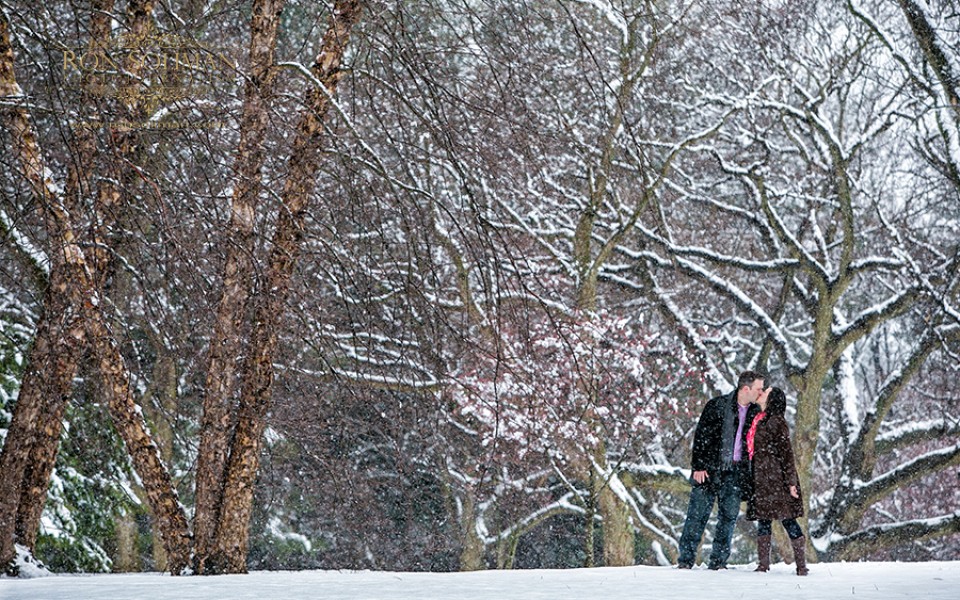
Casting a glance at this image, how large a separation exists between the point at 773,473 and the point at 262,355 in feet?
11.9

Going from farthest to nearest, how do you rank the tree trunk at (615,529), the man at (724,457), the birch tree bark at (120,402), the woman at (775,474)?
the tree trunk at (615,529) < the man at (724,457) < the woman at (775,474) < the birch tree bark at (120,402)

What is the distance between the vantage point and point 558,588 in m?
6.10

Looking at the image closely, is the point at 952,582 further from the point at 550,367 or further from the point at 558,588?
the point at 550,367

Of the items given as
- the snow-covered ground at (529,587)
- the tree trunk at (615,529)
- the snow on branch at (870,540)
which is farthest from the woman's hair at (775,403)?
the snow on branch at (870,540)

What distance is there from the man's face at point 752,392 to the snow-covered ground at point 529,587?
1211 mm

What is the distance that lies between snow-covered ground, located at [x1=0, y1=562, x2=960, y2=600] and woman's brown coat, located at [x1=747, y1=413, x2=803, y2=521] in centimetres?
45

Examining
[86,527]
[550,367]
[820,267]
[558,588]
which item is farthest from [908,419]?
[558,588]

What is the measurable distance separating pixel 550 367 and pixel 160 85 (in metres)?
10.1

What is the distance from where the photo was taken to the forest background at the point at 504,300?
760 centimetres

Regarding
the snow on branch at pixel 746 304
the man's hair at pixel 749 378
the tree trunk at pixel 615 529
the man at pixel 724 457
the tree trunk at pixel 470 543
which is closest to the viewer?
the man's hair at pixel 749 378

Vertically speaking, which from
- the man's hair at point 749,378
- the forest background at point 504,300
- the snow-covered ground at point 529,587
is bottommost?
the snow-covered ground at point 529,587

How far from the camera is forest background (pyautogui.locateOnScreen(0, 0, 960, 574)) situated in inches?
299

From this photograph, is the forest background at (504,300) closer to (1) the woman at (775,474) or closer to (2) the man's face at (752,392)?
(2) the man's face at (752,392)

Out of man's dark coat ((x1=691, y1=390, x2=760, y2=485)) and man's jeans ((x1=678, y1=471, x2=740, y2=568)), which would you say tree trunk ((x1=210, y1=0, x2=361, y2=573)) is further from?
man's jeans ((x1=678, y1=471, x2=740, y2=568))
